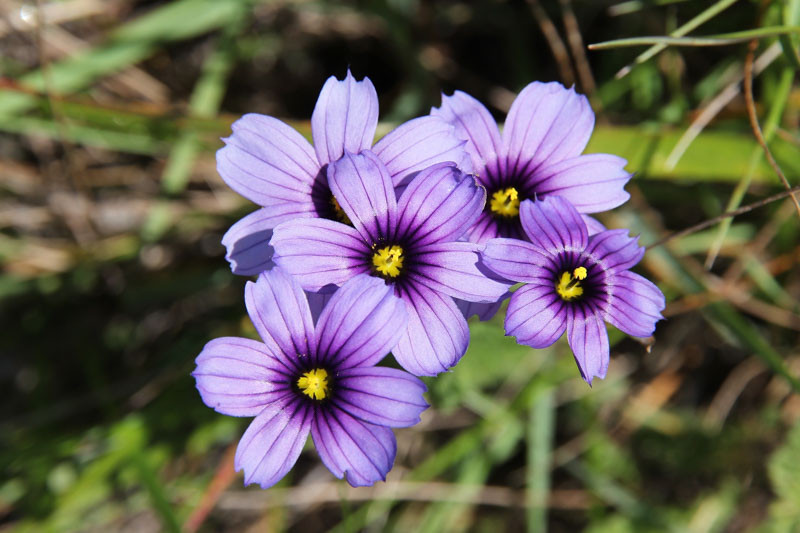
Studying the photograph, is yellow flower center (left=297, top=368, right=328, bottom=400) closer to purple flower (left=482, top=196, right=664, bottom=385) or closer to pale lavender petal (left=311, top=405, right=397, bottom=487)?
pale lavender petal (left=311, top=405, right=397, bottom=487)

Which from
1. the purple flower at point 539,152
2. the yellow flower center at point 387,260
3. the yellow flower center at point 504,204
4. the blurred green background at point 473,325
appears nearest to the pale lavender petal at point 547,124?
the purple flower at point 539,152

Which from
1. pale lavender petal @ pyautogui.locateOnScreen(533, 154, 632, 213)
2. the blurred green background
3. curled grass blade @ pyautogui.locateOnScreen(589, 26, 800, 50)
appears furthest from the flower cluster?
the blurred green background

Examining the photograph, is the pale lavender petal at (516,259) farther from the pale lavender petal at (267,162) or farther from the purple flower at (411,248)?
the pale lavender petal at (267,162)

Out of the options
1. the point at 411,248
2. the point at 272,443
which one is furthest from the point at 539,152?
the point at 272,443

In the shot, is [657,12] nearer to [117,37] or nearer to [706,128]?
[706,128]

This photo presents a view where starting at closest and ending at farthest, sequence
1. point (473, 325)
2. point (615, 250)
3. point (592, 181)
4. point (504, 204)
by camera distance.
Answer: point (615, 250) → point (592, 181) → point (504, 204) → point (473, 325)

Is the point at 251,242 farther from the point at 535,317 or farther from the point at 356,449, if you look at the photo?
the point at 535,317
